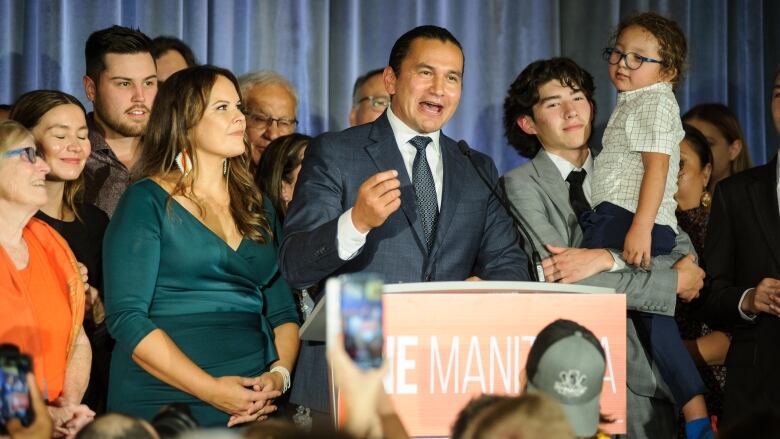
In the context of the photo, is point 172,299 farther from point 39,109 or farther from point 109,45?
point 109,45

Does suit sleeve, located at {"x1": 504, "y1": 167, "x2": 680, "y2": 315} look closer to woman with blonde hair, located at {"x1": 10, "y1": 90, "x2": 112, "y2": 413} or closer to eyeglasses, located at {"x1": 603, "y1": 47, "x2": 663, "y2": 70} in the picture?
eyeglasses, located at {"x1": 603, "y1": 47, "x2": 663, "y2": 70}

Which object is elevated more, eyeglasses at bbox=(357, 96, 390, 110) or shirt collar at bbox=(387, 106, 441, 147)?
eyeglasses at bbox=(357, 96, 390, 110)

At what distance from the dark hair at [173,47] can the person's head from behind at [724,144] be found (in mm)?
2404

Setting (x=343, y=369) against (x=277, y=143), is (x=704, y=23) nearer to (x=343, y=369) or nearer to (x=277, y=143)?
(x=277, y=143)

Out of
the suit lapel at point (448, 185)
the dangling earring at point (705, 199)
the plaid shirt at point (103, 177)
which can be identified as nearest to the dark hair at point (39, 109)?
the plaid shirt at point (103, 177)

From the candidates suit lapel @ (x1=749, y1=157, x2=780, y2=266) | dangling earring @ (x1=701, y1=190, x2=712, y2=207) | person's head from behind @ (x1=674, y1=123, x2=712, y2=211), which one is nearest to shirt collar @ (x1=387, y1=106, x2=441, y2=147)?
suit lapel @ (x1=749, y1=157, x2=780, y2=266)

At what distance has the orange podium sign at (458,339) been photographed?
2.37 metres

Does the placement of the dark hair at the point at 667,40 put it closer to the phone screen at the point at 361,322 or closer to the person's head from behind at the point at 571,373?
the person's head from behind at the point at 571,373

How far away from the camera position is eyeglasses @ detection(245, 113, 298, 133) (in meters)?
4.62

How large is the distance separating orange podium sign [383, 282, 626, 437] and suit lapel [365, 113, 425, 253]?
→ 70 cm

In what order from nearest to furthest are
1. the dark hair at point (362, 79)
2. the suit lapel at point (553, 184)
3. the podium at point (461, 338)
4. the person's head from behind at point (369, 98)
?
the podium at point (461, 338) → the suit lapel at point (553, 184) → the person's head from behind at point (369, 98) → the dark hair at point (362, 79)

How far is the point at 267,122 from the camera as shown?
462 centimetres

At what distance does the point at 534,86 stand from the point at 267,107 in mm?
1277

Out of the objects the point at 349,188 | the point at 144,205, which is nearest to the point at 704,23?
the point at 349,188
